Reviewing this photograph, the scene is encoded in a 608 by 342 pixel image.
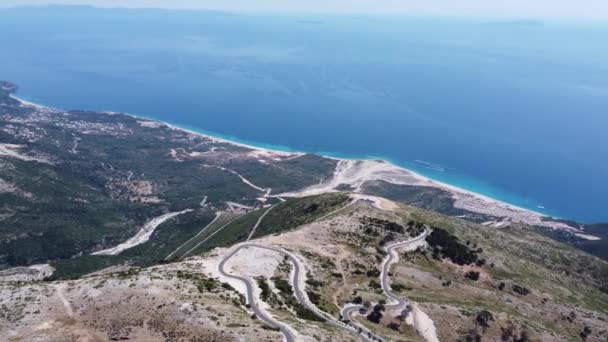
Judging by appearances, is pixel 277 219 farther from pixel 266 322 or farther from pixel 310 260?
pixel 266 322

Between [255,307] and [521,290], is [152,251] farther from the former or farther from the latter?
[521,290]

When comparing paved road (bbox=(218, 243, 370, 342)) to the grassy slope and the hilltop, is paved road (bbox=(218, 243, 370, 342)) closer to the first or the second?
the hilltop

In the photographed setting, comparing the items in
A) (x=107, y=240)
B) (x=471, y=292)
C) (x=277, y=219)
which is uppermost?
(x=471, y=292)

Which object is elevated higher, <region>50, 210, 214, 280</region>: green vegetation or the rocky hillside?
the rocky hillside

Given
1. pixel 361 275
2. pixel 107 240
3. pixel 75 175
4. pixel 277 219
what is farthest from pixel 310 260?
pixel 75 175

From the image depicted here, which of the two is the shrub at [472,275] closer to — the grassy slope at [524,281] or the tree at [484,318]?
the grassy slope at [524,281]

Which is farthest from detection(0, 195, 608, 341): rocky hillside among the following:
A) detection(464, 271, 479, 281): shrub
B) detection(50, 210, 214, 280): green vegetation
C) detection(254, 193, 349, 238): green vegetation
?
detection(50, 210, 214, 280): green vegetation

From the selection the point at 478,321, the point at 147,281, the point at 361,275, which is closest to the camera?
the point at 147,281
